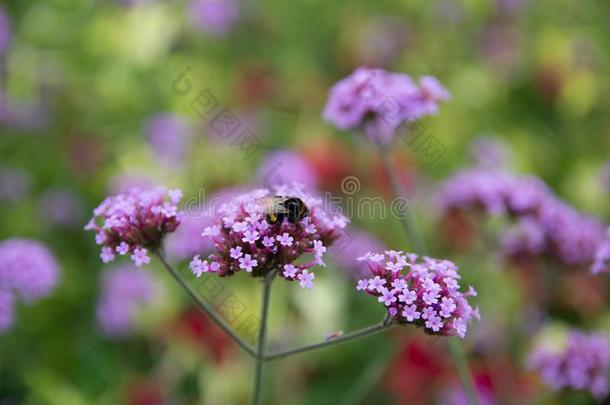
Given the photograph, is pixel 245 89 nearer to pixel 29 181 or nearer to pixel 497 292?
pixel 29 181

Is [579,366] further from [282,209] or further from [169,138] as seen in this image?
[169,138]

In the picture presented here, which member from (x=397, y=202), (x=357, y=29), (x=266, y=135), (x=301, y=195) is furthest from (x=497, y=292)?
(x=357, y=29)

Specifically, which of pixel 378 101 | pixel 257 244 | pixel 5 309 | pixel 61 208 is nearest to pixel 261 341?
pixel 257 244

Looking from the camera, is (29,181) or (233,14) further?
(233,14)

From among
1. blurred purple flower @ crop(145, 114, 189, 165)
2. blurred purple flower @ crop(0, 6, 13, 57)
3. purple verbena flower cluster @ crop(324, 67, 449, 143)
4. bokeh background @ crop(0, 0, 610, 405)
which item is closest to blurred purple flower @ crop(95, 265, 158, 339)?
bokeh background @ crop(0, 0, 610, 405)

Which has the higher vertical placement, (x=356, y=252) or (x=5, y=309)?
(x=5, y=309)

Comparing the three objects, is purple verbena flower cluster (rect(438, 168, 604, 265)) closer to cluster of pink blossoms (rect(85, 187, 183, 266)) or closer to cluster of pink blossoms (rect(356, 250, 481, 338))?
cluster of pink blossoms (rect(356, 250, 481, 338))

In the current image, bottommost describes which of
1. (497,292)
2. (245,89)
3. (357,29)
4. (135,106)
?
(497,292)
